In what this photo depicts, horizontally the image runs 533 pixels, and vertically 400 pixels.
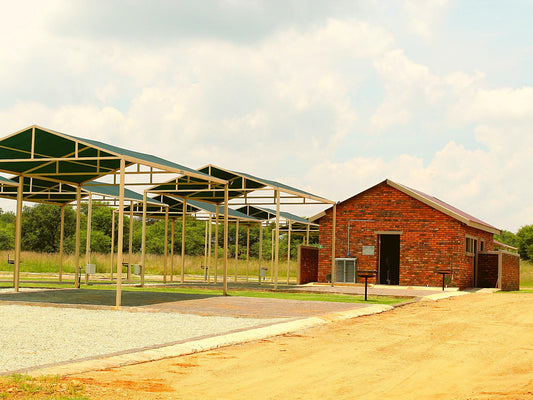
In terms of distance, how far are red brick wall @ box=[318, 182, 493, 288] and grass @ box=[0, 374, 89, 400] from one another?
23083 mm

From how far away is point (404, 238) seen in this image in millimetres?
28719

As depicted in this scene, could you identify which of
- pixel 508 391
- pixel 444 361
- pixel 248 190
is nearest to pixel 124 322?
pixel 444 361

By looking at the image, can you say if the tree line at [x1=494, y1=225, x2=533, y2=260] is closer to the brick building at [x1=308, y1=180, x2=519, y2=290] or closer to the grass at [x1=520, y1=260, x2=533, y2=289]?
the grass at [x1=520, y1=260, x2=533, y2=289]

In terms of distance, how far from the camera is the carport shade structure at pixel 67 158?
49.8 ft

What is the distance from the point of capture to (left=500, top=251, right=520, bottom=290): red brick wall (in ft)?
104

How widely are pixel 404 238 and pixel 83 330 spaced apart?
19.8m

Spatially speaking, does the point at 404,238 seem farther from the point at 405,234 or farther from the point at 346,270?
the point at 346,270

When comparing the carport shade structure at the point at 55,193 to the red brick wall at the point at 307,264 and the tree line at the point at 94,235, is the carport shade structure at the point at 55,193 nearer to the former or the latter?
the red brick wall at the point at 307,264

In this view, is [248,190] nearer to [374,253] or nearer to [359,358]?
[374,253]

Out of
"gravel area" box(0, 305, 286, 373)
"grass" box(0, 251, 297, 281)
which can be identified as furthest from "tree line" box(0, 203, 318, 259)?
"gravel area" box(0, 305, 286, 373)

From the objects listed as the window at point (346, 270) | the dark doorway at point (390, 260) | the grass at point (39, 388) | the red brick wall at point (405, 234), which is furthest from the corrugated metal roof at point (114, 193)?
the grass at point (39, 388)

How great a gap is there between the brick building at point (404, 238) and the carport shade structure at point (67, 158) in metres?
11.4

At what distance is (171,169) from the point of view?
16.9 metres

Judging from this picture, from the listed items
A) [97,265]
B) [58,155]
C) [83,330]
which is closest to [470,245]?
[58,155]
